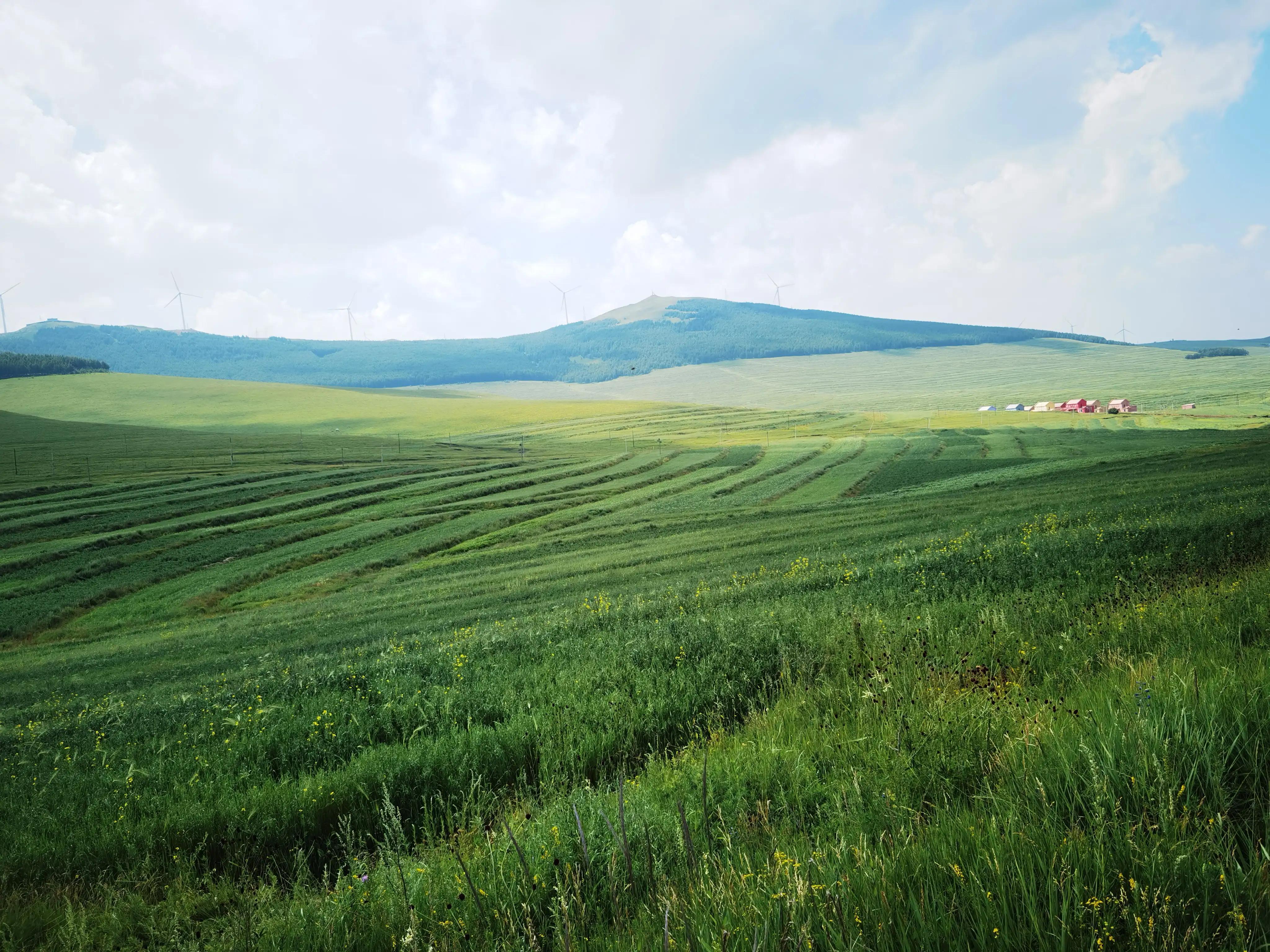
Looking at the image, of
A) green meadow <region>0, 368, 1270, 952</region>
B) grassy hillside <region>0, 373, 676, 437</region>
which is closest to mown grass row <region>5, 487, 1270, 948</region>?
green meadow <region>0, 368, 1270, 952</region>

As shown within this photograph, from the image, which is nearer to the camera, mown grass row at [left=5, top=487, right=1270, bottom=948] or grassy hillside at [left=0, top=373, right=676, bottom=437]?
mown grass row at [left=5, top=487, right=1270, bottom=948]

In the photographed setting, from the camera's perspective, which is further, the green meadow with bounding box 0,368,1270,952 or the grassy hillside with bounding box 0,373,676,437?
the grassy hillside with bounding box 0,373,676,437

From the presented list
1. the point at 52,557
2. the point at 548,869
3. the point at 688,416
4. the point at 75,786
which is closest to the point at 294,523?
the point at 52,557

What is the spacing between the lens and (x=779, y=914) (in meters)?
2.96

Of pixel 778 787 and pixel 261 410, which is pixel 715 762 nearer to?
pixel 778 787

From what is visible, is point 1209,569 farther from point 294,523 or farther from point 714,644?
point 294,523

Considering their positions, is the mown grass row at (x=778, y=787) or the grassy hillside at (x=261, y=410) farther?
the grassy hillside at (x=261, y=410)

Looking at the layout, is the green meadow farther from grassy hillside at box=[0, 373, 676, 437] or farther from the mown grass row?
grassy hillside at box=[0, 373, 676, 437]

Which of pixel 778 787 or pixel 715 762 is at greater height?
pixel 778 787

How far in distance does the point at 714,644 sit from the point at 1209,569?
24.3ft

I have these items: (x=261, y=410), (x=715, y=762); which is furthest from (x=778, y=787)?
(x=261, y=410)

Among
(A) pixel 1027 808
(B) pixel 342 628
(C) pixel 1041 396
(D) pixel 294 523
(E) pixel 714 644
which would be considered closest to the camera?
(A) pixel 1027 808

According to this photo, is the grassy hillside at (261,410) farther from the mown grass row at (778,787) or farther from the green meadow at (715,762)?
the mown grass row at (778,787)

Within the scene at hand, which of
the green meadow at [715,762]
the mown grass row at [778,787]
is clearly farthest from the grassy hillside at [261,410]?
the mown grass row at [778,787]
